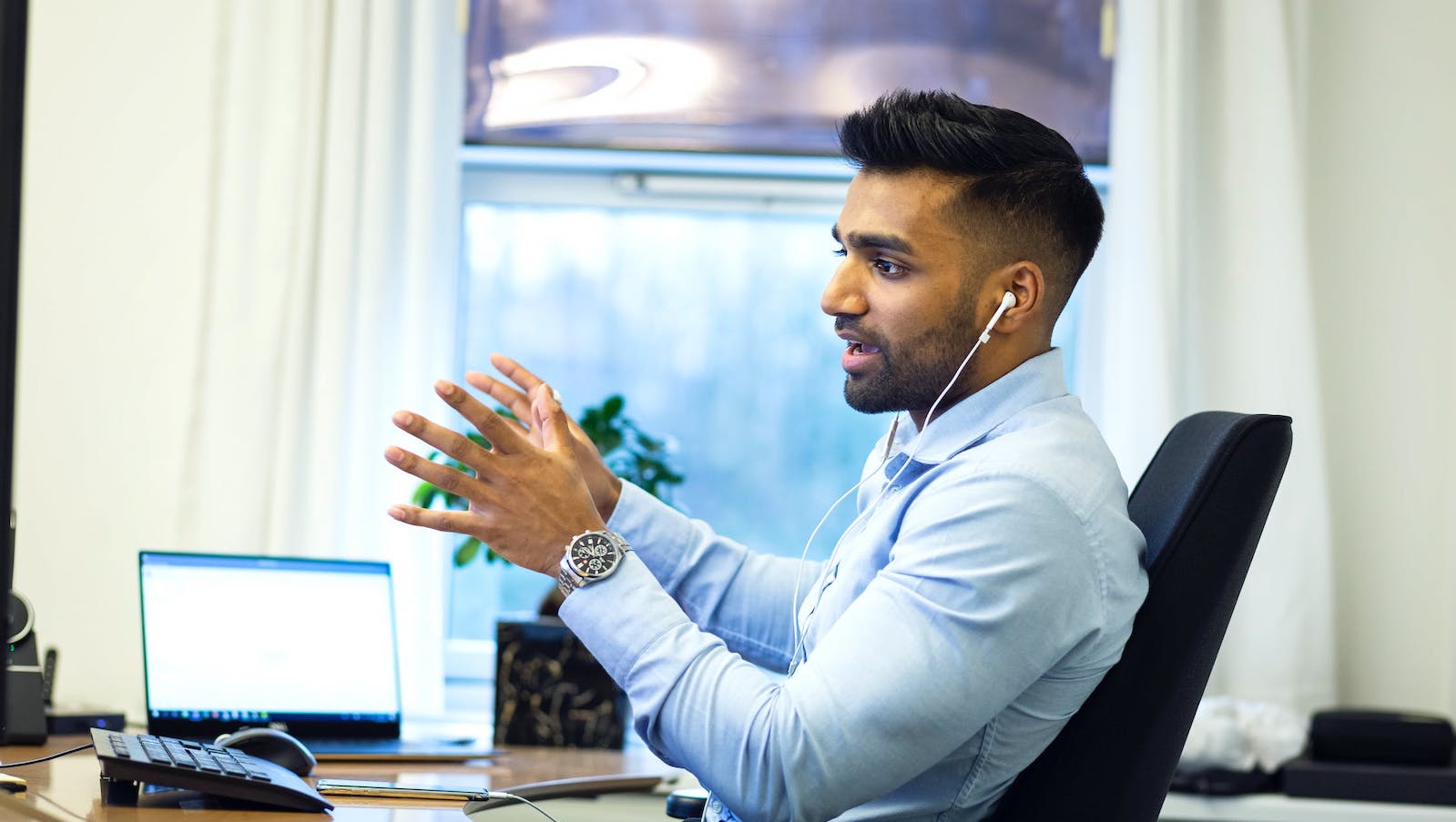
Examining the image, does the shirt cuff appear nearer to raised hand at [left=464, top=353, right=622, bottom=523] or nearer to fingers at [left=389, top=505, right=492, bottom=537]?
fingers at [left=389, top=505, right=492, bottom=537]

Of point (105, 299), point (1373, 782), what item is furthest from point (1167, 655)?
point (105, 299)

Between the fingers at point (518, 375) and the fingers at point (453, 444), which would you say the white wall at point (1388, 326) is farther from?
the fingers at point (453, 444)

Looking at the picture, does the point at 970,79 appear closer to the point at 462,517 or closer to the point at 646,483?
the point at 646,483

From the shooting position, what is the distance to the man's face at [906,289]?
1.30 m

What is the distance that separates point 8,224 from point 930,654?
0.73m

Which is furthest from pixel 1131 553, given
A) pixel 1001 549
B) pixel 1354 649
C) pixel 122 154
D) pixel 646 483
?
pixel 122 154

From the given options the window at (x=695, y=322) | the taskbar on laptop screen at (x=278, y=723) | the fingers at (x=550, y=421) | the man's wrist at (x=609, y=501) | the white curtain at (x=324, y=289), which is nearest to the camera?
the fingers at (x=550, y=421)

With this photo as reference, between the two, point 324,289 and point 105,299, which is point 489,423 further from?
point 105,299

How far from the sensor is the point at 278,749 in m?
1.43

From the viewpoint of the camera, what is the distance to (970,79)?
8.57 ft

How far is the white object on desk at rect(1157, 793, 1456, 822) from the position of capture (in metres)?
2.01

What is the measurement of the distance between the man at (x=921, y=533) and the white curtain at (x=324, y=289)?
1.03 meters

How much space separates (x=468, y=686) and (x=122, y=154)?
116 cm

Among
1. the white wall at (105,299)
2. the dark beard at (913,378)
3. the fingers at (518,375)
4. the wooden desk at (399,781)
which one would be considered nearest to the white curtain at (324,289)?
the white wall at (105,299)
